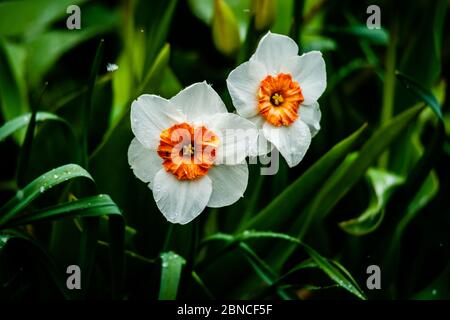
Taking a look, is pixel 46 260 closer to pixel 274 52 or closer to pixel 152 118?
pixel 152 118

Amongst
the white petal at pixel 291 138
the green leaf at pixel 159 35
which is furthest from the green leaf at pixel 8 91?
the white petal at pixel 291 138

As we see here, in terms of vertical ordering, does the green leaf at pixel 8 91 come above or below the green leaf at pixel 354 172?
above

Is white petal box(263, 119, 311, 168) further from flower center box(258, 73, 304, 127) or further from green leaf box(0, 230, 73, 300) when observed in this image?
green leaf box(0, 230, 73, 300)

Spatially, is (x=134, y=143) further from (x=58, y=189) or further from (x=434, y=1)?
(x=434, y=1)

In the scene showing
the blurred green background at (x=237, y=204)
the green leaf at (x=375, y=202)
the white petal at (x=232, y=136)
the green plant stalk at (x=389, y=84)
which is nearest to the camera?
the white petal at (x=232, y=136)

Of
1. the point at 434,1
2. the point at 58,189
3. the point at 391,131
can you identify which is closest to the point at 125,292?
the point at 58,189

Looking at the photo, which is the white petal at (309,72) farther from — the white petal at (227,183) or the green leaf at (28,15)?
the green leaf at (28,15)

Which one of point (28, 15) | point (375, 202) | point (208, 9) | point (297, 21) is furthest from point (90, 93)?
point (28, 15)
